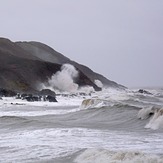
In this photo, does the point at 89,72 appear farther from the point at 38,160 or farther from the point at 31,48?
the point at 38,160

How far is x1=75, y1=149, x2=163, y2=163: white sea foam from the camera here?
33.7 ft

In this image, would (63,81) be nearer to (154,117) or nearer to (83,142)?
(154,117)

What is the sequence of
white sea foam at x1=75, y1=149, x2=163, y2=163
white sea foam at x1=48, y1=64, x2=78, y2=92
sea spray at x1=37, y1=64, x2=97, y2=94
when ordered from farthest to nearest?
1. white sea foam at x1=48, y1=64, x2=78, y2=92
2. sea spray at x1=37, y1=64, x2=97, y2=94
3. white sea foam at x1=75, y1=149, x2=163, y2=163

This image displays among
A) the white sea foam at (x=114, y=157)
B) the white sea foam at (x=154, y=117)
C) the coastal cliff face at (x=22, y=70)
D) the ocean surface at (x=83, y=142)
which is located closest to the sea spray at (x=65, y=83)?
the coastal cliff face at (x=22, y=70)

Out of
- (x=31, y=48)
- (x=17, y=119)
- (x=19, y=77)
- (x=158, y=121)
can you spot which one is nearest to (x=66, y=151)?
(x=158, y=121)

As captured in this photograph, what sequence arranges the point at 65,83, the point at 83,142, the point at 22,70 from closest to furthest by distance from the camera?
the point at 83,142 < the point at 22,70 < the point at 65,83

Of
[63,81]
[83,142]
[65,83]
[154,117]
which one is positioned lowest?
[83,142]

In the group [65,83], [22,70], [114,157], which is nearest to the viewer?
[114,157]

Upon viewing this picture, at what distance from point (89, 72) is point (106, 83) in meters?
6.39

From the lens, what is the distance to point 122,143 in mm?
14234

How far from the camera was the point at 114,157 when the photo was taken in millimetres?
10828

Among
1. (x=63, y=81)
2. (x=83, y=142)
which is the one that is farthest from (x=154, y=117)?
(x=63, y=81)

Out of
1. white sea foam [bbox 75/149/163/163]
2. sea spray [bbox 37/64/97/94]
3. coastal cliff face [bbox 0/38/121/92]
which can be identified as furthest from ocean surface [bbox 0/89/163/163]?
sea spray [bbox 37/64/97/94]

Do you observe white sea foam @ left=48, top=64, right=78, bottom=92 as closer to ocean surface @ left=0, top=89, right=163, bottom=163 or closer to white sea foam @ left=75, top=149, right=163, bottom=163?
ocean surface @ left=0, top=89, right=163, bottom=163
